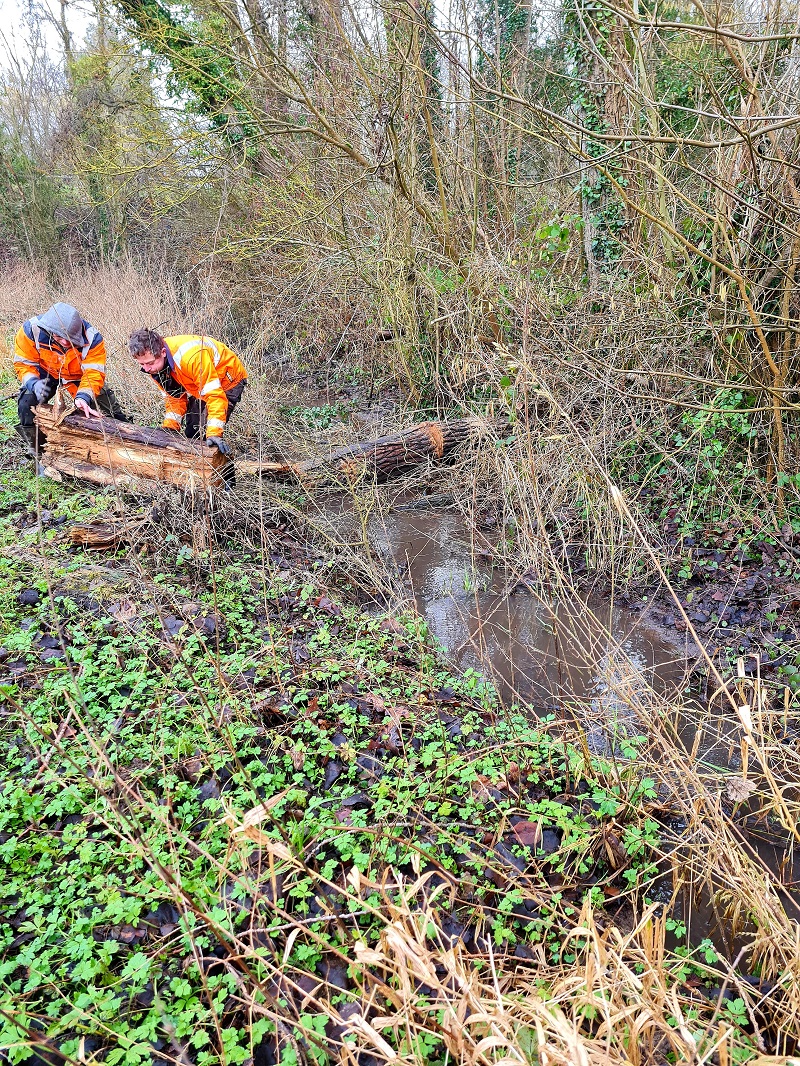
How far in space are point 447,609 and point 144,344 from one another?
132 inches

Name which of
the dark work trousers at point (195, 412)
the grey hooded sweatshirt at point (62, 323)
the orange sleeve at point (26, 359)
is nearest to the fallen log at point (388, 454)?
the dark work trousers at point (195, 412)

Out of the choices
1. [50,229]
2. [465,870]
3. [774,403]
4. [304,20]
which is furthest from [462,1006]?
[50,229]

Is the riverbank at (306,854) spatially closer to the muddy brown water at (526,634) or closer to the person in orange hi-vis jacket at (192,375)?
the muddy brown water at (526,634)

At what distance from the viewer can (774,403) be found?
506 centimetres

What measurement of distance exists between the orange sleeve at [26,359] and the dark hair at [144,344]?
5.15 ft

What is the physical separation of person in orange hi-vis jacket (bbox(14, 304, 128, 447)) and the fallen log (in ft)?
5.41

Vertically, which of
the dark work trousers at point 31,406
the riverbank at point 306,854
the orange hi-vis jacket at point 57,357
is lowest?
the riverbank at point 306,854

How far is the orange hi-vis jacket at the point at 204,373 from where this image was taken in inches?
221

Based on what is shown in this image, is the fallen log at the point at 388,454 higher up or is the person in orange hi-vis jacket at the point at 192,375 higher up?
the person in orange hi-vis jacket at the point at 192,375

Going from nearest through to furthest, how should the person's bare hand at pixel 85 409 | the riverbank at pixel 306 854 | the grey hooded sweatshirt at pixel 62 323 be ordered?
the riverbank at pixel 306 854
the person's bare hand at pixel 85 409
the grey hooded sweatshirt at pixel 62 323

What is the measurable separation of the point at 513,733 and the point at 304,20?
993 cm

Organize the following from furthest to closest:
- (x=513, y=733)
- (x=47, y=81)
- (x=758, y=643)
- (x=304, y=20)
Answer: (x=47, y=81)
(x=304, y=20)
(x=758, y=643)
(x=513, y=733)

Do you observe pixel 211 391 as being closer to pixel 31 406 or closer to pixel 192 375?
pixel 192 375

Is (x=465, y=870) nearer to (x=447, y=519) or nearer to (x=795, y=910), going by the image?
(x=795, y=910)
